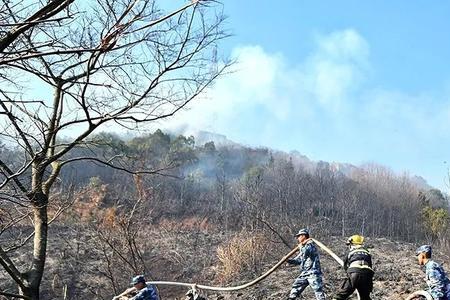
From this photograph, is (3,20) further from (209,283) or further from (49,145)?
(209,283)

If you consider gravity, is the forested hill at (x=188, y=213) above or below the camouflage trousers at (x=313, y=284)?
above

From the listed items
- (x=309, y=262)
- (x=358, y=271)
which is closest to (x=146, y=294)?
(x=309, y=262)

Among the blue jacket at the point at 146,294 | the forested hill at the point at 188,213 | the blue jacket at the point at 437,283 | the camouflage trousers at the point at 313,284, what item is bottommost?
the blue jacket at the point at 146,294

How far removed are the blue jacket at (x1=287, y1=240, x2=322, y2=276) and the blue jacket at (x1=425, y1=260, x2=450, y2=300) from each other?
1.86 meters

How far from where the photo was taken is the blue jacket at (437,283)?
22.6ft

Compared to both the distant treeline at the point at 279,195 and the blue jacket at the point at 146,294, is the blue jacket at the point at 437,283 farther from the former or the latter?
the distant treeline at the point at 279,195

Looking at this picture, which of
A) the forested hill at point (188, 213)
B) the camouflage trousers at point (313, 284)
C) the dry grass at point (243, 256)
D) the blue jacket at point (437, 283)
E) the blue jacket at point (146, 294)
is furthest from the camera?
the dry grass at point (243, 256)

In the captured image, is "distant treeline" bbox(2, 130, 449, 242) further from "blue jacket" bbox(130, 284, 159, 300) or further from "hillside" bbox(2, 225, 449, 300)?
"blue jacket" bbox(130, 284, 159, 300)

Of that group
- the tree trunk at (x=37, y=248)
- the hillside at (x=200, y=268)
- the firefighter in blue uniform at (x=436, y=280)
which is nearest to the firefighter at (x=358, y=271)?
the firefighter in blue uniform at (x=436, y=280)

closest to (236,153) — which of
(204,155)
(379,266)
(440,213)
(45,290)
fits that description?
(204,155)

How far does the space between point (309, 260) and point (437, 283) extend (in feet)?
6.70

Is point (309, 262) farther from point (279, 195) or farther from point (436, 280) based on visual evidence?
point (279, 195)

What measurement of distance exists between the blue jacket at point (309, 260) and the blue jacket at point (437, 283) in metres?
1.86

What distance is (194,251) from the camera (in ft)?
90.5
